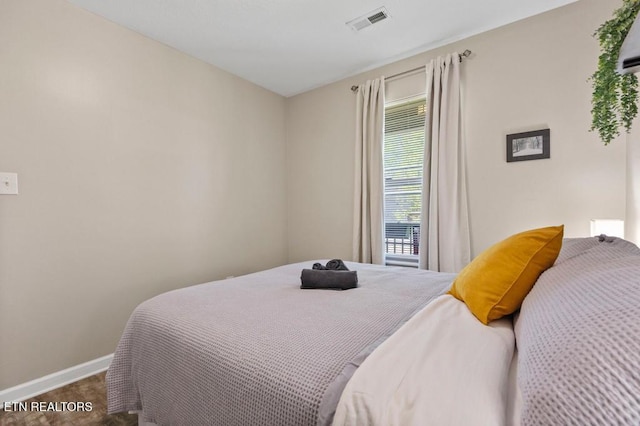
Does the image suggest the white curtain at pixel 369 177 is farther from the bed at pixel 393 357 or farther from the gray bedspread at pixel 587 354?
the gray bedspread at pixel 587 354

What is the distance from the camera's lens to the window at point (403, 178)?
2.95m

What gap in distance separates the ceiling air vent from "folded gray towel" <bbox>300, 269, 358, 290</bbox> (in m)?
2.04

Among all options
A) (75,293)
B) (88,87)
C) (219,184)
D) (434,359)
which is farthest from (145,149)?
(434,359)

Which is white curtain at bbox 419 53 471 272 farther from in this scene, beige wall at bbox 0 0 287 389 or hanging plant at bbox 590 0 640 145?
beige wall at bbox 0 0 287 389

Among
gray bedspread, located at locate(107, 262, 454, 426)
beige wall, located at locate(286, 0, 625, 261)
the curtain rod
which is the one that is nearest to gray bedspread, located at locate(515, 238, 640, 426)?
gray bedspread, located at locate(107, 262, 454, 426)

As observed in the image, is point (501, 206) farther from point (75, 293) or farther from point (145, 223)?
point (75, 293)

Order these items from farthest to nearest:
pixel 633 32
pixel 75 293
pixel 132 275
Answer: pixel 132 275 → pixel 75 293 → pixel 633 32

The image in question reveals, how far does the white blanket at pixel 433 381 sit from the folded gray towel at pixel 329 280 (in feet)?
2.44

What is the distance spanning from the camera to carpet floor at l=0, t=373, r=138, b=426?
1.62 meters

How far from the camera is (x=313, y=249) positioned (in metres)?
3.65

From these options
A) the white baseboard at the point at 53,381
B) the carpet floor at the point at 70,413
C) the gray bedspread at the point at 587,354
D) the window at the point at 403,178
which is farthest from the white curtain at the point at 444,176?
the white baseboard at the point at 53,381

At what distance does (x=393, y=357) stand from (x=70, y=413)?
2062 mm

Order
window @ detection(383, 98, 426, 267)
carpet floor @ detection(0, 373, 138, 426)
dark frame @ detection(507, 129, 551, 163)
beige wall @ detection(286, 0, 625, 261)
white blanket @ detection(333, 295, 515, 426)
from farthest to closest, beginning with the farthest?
window @ detection(383, 98, 426, 267), dark frame @ detection(507, 129, 551, 163), beige wall @ detection(286, 0, 625, 261), carpet floor @ detection(0, 373, 138, 426), white blanket @ detection(333, 295, 515, 426)

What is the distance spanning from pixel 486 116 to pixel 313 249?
2.31 m
